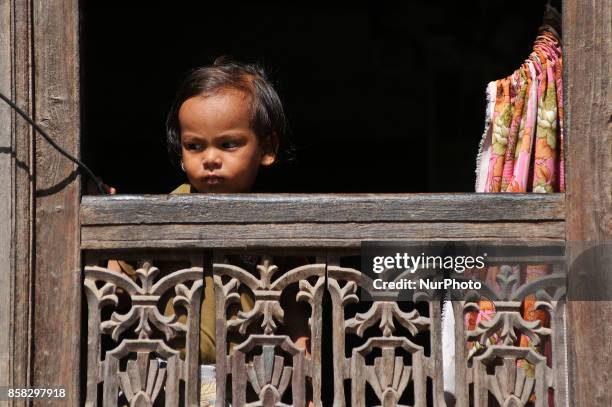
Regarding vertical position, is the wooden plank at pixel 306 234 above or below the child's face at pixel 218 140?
below

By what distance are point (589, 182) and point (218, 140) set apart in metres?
1.12

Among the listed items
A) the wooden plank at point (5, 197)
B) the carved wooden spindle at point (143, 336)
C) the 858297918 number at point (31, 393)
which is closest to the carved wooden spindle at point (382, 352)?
the carved wooden spindle at point (143, 336)

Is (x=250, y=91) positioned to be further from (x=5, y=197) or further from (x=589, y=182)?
(x=589, y=182)

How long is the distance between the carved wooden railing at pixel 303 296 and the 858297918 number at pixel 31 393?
0.08 metres

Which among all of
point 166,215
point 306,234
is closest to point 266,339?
point 306,234

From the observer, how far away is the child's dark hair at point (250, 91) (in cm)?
358

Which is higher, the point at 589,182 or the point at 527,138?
the point at 527,138

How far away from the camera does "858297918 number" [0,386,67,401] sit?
3117mm

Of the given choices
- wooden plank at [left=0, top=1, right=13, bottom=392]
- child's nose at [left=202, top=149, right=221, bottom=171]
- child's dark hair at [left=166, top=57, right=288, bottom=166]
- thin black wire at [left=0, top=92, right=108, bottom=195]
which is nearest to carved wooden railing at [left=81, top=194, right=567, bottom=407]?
thin black wire at [left=0, top=92, right=108, bottom=195]

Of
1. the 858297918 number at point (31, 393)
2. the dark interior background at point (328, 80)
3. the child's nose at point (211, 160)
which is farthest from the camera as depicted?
the dark interior background at point (328, 80)

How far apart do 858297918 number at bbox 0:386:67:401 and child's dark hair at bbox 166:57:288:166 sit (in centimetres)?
100

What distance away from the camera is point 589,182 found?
10.4 feet

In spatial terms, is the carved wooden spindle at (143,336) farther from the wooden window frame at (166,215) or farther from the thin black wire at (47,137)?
the thin black wire at (47,137)

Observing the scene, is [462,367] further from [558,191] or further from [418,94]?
[418,94]
